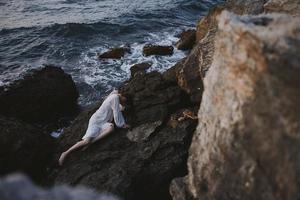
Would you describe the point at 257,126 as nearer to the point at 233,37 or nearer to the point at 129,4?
the point at 233,37

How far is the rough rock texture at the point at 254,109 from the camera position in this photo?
12.8 feet

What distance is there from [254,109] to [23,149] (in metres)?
6.01

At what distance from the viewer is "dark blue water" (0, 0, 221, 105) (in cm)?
1602

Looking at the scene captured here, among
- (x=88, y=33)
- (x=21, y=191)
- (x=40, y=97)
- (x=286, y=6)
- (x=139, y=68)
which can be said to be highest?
(x=21, y=191)

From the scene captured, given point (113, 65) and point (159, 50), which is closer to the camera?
point (113, 65)

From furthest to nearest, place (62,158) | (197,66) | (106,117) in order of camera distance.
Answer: (197,66)
(106,117)
(62,158)

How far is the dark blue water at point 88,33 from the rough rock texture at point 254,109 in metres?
9.28

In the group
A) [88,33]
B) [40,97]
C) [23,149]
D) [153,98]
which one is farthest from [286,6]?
[88,33]

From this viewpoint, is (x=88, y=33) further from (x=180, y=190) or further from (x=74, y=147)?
(x=180, y=190)

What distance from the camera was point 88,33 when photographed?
2114 cm

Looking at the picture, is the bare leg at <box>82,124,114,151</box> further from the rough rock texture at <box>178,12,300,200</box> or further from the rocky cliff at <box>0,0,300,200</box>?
the rough rock texture at <box>178,12,300,200</box>

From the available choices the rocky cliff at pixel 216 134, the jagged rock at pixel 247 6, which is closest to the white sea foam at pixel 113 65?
the jagged rock at pixel 247 6

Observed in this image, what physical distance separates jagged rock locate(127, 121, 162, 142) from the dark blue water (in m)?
5.28

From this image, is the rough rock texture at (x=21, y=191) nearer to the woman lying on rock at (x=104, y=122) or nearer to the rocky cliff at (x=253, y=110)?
the rocky cliff at (x=253, y=110)
